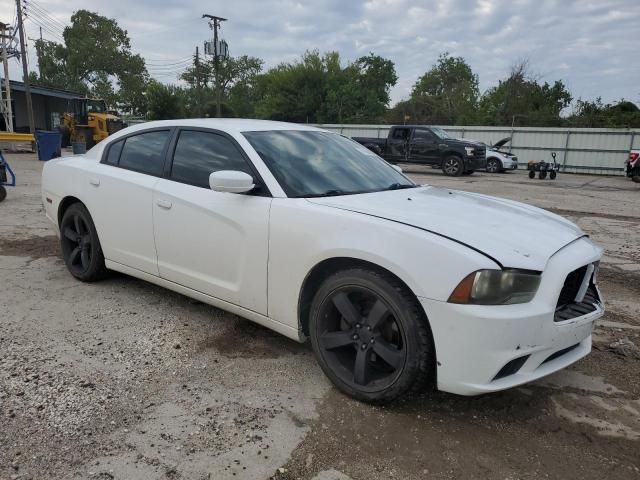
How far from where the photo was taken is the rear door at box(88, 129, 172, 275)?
392 centimetres

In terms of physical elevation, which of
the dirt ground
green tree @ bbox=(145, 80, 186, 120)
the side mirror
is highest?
green tree @ bbox=(145, 80, 186, 120)

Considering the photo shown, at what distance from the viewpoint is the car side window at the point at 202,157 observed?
138 inches

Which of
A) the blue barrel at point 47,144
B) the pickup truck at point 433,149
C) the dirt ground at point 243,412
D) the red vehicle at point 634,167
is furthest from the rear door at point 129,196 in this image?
the red vehicle at point 634,167

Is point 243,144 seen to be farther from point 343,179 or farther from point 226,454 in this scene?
point 226,454

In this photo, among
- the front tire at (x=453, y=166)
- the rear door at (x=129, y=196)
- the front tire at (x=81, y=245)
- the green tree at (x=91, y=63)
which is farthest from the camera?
the green tree at (x=91, y=63)

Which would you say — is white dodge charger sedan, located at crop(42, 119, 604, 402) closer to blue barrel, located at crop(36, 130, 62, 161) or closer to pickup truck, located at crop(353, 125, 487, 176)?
pickup truck, located at crop(353, 125, 487, 176)

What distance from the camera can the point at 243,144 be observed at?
135 inches

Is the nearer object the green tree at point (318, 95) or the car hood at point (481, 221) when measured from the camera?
the car hood at point (481, 221)

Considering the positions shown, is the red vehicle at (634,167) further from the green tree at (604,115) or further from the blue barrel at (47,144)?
the blue barrel at (47,144)

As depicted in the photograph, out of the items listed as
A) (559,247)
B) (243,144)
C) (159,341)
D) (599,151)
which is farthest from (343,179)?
(599,151)

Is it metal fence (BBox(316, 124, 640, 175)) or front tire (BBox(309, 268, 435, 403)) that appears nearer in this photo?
front tire (BBox(309, 268, 435, 403))

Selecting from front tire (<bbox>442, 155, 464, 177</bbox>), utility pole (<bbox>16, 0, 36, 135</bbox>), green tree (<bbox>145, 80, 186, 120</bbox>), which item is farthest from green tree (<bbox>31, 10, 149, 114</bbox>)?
front tire (<bbox>442, 155, 464, 177</bbox>)

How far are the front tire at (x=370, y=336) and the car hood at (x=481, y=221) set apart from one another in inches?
15.0

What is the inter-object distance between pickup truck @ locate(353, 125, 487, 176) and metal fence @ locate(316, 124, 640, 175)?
6981 millimetres
